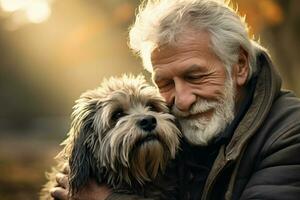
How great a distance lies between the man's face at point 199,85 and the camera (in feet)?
16.3

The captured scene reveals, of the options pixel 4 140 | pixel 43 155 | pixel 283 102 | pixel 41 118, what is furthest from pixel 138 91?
pixel 41 118

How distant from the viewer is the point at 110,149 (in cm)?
486

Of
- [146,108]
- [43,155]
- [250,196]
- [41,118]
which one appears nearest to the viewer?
[250,196]

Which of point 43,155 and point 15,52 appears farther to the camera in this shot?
point 15,52

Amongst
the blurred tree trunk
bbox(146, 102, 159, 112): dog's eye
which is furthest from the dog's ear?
the blurred tree trunk

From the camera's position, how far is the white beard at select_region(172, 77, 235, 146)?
4961 millimetres

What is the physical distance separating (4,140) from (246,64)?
69.5 feet

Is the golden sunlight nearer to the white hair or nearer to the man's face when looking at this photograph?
the white hair

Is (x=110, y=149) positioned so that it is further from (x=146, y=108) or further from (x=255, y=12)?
(x=255, y=12)

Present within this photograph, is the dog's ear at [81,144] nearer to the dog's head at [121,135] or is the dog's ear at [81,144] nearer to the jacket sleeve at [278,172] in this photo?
the dog's head at [121,135]

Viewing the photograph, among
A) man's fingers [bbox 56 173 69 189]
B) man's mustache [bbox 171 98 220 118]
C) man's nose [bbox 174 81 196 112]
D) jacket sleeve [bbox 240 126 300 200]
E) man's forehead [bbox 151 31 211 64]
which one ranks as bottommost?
jacket sleeve [bbox 240 126 300 200]

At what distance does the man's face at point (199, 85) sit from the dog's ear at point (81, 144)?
1.84ft

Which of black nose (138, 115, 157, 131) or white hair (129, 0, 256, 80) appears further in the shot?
white hair (129, 0, 256, 80)

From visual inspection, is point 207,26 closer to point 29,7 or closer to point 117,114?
point 117,114
